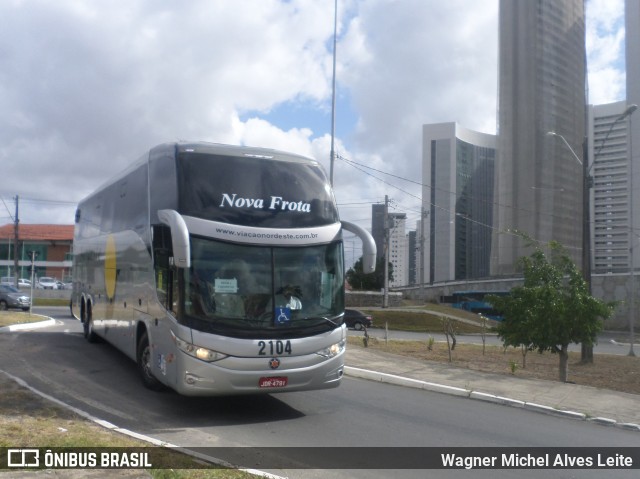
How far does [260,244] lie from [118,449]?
10.9ft

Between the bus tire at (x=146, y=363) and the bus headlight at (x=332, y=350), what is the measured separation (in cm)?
288

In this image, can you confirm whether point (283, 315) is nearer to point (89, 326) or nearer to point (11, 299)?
point (89, 326)

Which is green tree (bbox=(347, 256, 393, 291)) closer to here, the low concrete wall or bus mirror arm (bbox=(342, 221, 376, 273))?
the low concrete wall

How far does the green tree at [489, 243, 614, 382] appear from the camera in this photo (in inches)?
608

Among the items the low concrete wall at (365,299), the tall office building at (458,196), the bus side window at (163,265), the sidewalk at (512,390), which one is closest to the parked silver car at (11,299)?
the sidewalk at (512,390)

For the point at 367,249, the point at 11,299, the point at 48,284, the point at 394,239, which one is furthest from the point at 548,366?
the point at 394,239

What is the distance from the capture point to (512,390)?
→ 1208 centimetres

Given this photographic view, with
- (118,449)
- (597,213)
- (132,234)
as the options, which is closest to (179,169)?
(132,234)

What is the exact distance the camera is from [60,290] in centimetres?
Result: 5256

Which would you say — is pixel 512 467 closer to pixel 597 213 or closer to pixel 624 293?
pixel 624 293

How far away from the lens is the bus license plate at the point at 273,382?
8469 mm

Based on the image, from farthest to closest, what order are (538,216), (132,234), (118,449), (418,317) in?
1. (538,216)
2. (418,317)
3. (132,234)
4. (118,449)

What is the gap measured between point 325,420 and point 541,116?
76891 millimetres

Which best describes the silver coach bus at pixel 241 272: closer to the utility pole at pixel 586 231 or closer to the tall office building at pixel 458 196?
the utility pole at pixel 586 231
